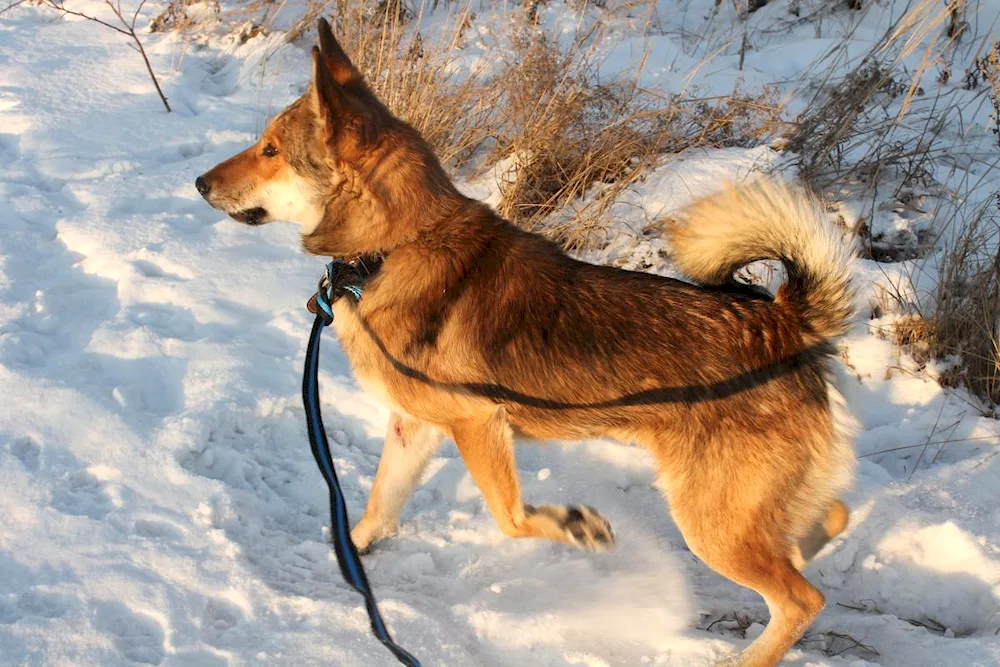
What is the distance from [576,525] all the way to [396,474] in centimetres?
77

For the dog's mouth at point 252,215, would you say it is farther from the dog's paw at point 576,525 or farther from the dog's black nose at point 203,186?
the dog's paw at point 576,525

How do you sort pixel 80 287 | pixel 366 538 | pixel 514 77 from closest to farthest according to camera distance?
pixel 366 538 → pixel 80 287 → pixel 514 77

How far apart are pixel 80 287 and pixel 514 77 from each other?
2.92 meters

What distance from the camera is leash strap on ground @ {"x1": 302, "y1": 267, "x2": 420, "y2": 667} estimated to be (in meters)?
1.97

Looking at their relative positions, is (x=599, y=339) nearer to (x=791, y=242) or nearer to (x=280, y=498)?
(x=791, y=242)

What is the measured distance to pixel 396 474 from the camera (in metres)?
2.93

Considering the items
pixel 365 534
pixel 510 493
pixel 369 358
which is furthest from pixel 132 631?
pixel 510 493

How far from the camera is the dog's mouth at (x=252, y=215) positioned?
9.30ft

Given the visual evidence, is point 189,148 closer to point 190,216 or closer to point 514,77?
point 190,216

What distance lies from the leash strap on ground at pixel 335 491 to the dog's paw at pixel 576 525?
0.60m

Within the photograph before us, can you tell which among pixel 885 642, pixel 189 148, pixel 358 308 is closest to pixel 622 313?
pixel 358 308

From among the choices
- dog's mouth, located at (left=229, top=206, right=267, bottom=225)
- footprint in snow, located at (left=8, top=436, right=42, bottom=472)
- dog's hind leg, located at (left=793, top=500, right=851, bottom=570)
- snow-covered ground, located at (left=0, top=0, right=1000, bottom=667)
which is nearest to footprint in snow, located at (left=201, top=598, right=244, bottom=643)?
snow-covered ground, located at (left=0, top=0, right=1000, bottom=667)

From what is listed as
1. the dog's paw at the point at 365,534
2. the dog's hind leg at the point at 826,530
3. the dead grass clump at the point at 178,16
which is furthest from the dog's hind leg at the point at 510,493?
the dead grass clump at the point at 178,16

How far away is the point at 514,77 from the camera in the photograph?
16.7ft
